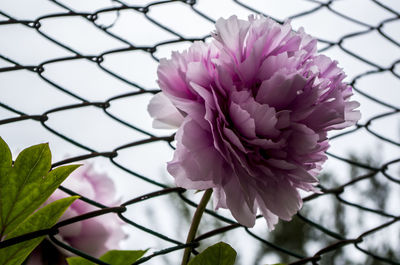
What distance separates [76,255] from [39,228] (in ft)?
0.20

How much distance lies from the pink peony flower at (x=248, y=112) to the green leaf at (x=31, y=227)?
11 cm

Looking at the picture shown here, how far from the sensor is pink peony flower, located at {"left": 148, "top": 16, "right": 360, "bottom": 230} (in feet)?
1.31

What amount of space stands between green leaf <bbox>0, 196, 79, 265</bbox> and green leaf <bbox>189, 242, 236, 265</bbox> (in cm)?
12

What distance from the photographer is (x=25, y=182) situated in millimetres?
446

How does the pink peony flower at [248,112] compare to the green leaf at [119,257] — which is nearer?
the pink peony flower at [248,112]

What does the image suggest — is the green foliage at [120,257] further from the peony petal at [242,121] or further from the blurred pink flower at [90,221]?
the peony petal at [242,121]

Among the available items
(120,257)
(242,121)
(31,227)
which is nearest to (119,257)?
(120,257)

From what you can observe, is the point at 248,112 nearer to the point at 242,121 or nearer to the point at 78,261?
the point at 242,121

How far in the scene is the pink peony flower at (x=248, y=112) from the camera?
400mm

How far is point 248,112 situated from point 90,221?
0.22m

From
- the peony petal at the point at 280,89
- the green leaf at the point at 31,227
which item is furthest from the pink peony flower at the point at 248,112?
the green leaf at the point at 31,227

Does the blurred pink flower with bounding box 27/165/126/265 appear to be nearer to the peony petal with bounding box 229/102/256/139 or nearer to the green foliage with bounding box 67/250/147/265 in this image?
the green foliage with bounding box 67/250/147/265

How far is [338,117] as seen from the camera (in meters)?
0.41

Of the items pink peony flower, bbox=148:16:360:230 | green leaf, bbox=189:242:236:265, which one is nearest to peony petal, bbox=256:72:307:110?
pink peony flower, bbox=148:16:360:230
